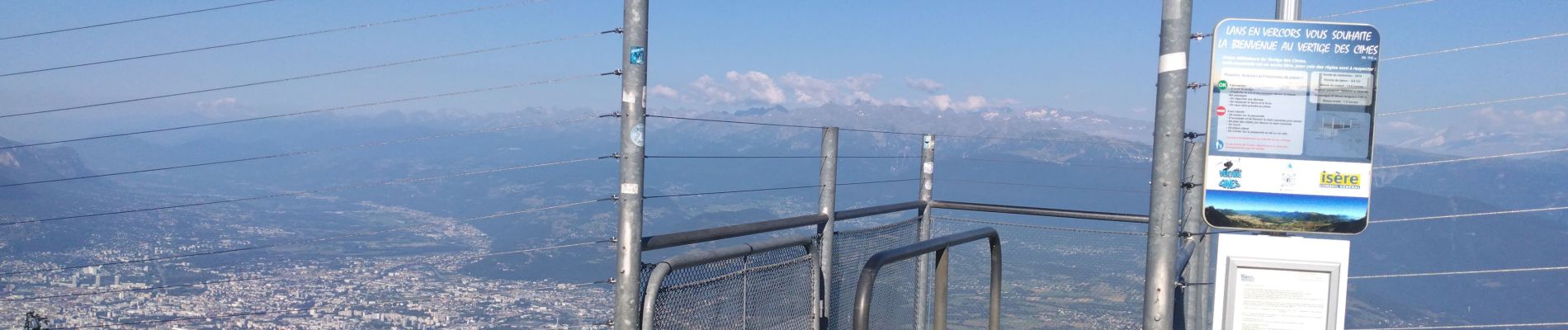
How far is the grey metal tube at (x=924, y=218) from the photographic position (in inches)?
273

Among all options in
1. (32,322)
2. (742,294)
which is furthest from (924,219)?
(32,322)

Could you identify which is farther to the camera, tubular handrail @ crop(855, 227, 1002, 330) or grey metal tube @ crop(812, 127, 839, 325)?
grey metal tube @ crop(812, 127, 839, 325)

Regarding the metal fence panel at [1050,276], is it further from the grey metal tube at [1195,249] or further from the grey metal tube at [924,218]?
the grey metal tube at [1195,249]

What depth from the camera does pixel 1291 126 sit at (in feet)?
12.4

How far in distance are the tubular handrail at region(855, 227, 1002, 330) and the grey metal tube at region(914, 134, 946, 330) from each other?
1.68 meters

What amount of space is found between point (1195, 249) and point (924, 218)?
2283 mm

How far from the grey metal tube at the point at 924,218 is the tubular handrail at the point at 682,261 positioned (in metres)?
2.29

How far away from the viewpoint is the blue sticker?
3.95 metres

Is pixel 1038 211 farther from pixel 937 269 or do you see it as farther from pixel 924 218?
pixel 937 269

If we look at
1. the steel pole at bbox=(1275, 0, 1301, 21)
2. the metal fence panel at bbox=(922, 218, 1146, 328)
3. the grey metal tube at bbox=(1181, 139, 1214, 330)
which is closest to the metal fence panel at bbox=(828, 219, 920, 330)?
the metal fence panel at bbox=(922, 218, 1146, 328)

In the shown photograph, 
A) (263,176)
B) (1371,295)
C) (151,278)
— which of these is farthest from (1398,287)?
(263,176)

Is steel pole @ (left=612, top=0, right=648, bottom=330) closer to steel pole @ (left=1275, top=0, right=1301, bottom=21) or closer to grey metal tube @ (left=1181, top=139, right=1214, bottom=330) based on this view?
grey metal tube @ (left=1181, top=139, right=1214, bottom=330)

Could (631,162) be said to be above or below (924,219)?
above

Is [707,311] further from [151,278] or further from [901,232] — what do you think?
[151,278]
